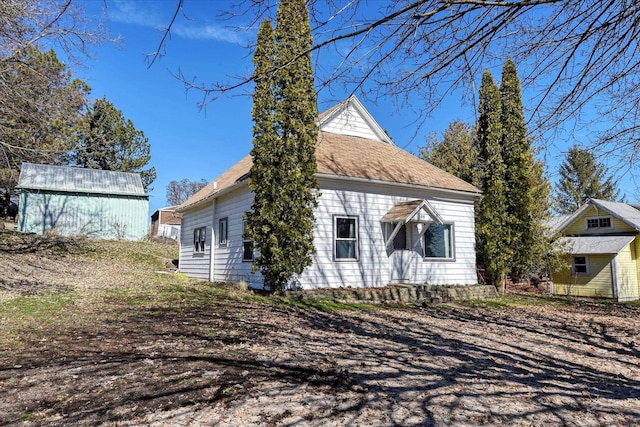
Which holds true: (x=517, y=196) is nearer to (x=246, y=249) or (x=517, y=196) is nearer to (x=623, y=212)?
(x=246, y=249)

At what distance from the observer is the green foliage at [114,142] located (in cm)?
3641

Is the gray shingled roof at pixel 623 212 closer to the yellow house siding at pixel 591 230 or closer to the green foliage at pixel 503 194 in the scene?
the yellow house siding at pixel 591 230

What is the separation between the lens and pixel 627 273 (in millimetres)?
21641

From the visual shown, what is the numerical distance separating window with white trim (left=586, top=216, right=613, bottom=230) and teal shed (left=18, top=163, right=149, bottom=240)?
89.6ft

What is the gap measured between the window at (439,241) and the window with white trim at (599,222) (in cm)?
1514

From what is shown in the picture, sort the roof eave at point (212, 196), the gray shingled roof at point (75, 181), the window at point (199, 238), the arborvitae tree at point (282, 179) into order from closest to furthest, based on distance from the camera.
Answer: the arborvitae tree at point (282, 179)
the roof eave at point (212, 196)
the window at point (199, 238)
the gray shingled roof at point (75, 181)

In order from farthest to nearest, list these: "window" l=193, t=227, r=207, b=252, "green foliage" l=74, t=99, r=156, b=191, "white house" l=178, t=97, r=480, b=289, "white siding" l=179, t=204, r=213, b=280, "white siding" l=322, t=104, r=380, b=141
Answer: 1. "green foliage" l=74, t=99, r=156, b=191
2. "window" l=193, t=227, r=207, b=252
3. "white siding" l=179, t=204, r=213, b=280
4. "white siding" l=322, t=104, r=380, b=141
5. "white house" l=178, t=97, r=480, b=289

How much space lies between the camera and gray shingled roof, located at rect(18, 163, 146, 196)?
22925 millimetres

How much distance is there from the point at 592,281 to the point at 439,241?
14193 millimetres

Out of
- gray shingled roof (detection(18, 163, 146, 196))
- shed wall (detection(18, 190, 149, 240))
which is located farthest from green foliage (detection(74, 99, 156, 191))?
shed wall (detection(18, 190, 149, 240))

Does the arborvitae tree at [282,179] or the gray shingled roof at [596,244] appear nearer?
the arborvitae tree at [282,179]

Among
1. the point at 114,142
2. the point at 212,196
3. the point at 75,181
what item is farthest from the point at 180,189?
the point at 212,196

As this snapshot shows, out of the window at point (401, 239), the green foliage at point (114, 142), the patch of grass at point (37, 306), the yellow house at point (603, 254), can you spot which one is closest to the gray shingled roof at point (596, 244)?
Answer: the yellow house at point (603, 254)

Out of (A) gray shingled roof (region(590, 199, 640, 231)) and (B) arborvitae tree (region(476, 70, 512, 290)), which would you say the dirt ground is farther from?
(A) gray shingled roof (region(590, 199, 640, 231))
